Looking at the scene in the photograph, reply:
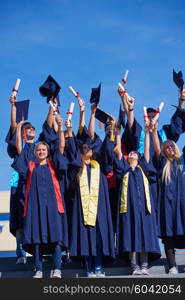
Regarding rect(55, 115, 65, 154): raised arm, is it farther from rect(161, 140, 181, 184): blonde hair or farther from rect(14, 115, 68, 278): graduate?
rect(161, 140, 181, 184): blonde hair

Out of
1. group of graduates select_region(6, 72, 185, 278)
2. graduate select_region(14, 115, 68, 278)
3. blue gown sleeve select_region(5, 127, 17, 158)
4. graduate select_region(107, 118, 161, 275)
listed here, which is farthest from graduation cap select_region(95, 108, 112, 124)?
blue gown sleeve select_region(5, 127, 17, 158)

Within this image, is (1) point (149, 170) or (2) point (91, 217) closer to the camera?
(2) point (91, 217)

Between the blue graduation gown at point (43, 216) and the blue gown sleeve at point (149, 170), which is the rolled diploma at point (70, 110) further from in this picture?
the blue gown sleeve at point (149, 170)

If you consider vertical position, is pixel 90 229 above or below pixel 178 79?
below

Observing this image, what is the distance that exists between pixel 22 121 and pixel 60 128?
0.82 meters

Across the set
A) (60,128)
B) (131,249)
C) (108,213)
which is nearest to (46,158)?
(60,128)

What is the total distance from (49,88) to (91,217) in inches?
74.1

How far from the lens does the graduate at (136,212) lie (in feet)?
24.6

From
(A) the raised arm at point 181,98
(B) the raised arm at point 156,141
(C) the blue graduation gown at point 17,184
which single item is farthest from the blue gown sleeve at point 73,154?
(A) the raised arm at point 181,98

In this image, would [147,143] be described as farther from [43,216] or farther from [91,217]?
[43,216]

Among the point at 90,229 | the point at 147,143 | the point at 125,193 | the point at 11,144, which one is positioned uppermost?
the point at 11,144

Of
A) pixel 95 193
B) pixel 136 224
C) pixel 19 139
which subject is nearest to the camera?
pixel 136 224

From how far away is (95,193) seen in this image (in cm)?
777

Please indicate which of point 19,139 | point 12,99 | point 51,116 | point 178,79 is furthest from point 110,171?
point 178,79
